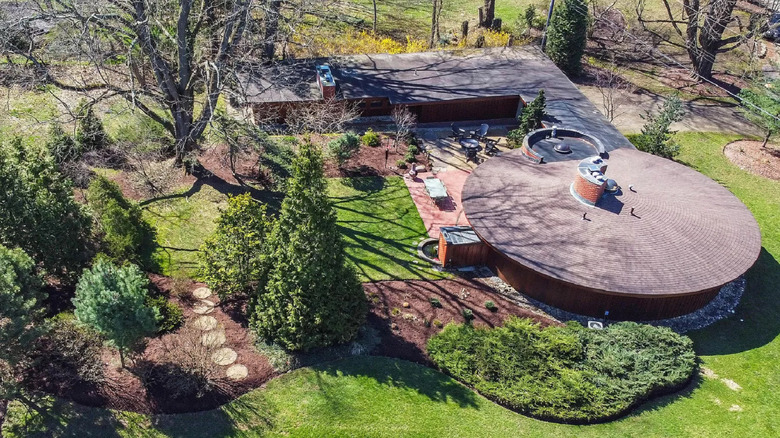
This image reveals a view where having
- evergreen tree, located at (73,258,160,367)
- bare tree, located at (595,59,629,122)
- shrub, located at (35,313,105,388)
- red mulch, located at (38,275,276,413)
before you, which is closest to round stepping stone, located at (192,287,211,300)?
red mulch, located at (38,275,276,413)

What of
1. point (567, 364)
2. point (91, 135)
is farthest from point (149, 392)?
point (91, 135)

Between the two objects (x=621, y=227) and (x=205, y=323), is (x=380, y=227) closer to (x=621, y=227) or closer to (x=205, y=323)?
(x=205, y=323)

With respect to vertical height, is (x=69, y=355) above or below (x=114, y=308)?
below

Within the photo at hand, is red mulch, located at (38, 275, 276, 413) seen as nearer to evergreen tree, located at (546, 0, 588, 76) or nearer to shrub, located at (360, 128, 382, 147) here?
shrub, located at (360, 128, 382, 147)

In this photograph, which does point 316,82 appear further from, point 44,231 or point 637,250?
point 637,250

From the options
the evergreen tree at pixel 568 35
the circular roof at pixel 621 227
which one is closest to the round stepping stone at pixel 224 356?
the circular roof at pixel 621 227

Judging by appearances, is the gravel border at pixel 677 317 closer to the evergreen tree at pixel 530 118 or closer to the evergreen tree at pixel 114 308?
the evergreen tree at pixel 530 118
